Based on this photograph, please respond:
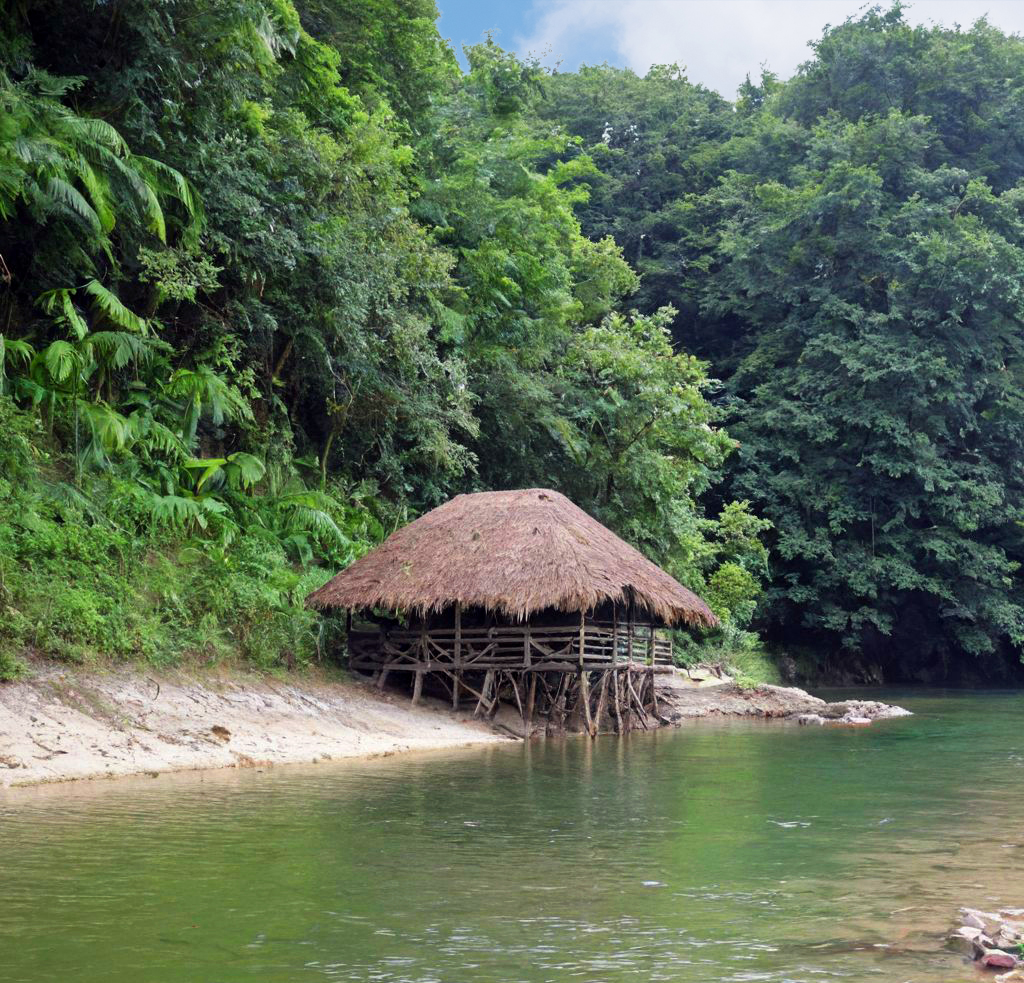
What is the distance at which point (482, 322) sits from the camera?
26.2 metres

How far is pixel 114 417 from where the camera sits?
16703 mm

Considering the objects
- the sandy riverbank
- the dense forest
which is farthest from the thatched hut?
the dense forest

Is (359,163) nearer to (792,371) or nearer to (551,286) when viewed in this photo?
(551,286)

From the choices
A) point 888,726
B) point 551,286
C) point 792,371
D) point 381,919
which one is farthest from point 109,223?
point 792,371

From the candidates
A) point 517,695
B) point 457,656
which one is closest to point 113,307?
point 457,656

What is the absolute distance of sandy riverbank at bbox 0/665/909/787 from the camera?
40.1 ft

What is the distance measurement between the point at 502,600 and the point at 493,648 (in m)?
1.30

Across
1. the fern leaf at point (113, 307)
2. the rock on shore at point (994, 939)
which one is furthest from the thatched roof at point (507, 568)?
the rock on shore at point (994, 939)

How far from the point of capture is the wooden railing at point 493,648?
61.4 ft

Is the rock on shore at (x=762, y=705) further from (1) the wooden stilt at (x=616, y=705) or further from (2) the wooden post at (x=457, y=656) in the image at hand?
(2) the wooden post at (x=457, y=656)

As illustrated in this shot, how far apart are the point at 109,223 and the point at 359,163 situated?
6.41m

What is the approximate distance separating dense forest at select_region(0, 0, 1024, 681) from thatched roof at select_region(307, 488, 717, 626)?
1399mm

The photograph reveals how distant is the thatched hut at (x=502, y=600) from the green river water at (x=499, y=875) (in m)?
4.34

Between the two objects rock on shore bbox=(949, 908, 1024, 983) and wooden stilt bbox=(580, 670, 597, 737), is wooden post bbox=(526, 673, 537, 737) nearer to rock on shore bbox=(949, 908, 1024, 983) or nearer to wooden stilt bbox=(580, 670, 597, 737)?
wooden stilt bbox=(580, 670, 597, 737)
